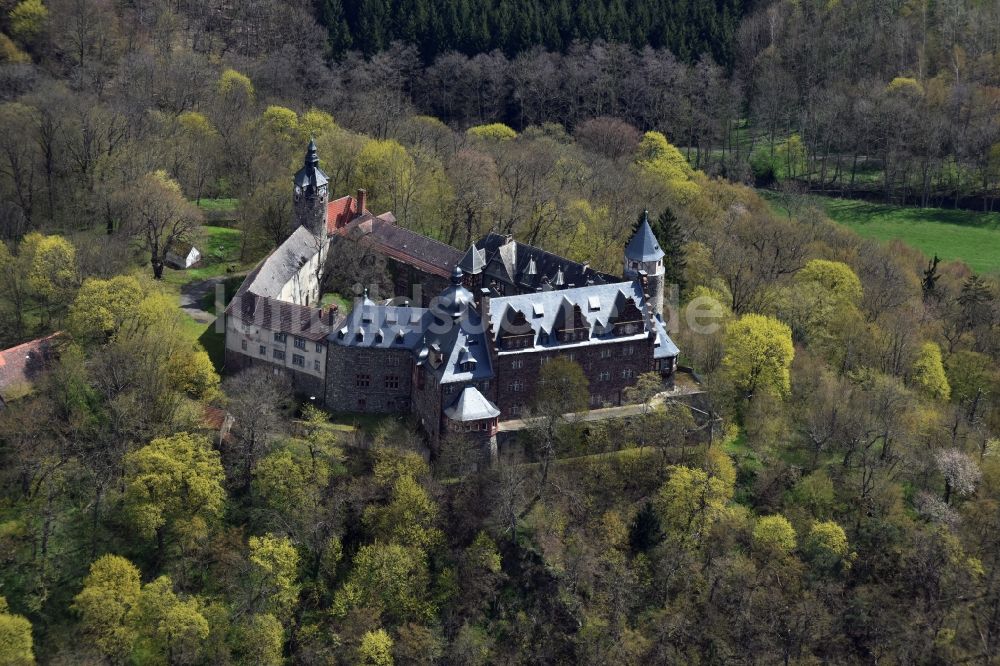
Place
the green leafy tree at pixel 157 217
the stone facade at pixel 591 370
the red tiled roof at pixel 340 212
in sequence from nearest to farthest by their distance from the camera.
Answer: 1. the stone facade at pixel 591 370
2. the green leafy tree at pixel 157 217
3. the red tiled roof at pixel 340 212

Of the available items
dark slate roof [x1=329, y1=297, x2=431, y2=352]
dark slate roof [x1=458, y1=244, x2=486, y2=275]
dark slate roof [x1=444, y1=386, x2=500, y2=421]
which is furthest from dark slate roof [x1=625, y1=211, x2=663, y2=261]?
dark slate roof [x1=444, y1=386, x2=500, y2=421]

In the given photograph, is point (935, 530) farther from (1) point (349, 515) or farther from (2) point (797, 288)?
(1) point (349, 515)

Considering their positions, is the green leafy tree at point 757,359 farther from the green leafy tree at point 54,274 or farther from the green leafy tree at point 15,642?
the green leafy tree at point 15,642

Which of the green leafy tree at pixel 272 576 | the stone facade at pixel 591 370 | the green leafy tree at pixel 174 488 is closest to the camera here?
the green leafy tree at pixel 272 576

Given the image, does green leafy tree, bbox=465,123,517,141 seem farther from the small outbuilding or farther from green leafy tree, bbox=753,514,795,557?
green leafy tree, bbox=753,514,795,557

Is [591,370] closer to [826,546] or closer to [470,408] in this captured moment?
[470,408]

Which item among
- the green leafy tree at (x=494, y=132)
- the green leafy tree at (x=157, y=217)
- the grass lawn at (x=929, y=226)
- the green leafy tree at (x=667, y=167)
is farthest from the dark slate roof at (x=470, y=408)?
the green leafy tree at (x=494, y=132)
